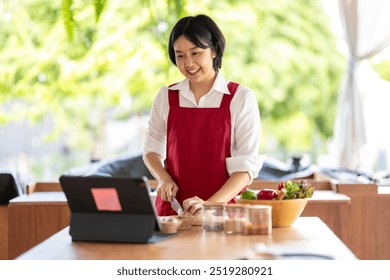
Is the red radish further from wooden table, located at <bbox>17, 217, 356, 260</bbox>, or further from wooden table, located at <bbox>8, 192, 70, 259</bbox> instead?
wooden table, located at <bbox>8, 192, 70, 259</bbox>

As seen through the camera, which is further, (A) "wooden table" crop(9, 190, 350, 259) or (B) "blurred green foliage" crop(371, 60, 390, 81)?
(B) "blurred green foliage" crop(371, 60, 390, 81)

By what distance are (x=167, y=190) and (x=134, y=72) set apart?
6.62m

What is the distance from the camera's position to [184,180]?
8.80 feet

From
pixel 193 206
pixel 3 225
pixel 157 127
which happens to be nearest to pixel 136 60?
pixel 3 225

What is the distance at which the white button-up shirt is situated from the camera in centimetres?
260

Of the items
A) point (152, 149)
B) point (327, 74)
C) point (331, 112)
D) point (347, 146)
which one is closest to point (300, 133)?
point (331, 112)

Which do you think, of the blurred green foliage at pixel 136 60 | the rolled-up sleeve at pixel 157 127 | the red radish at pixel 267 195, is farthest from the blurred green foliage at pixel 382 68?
the red radish at pixel 267 195

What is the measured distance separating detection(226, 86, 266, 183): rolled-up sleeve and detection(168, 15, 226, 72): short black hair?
0.15 m

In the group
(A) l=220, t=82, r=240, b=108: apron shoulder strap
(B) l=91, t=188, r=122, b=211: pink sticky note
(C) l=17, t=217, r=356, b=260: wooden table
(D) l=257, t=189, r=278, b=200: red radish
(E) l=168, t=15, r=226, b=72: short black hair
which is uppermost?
(E) l=168, t=15, r=226, b=72: short black hair

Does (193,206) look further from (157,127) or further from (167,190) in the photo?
(157,127)

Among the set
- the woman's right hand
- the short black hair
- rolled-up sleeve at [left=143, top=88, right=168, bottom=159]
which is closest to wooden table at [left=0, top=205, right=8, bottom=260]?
rolled-up sleeve at [left=143, top=88, right=168, bottom=159]

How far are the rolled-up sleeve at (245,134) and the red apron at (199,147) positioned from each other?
2 centimetres

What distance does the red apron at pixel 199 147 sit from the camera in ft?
8.64
